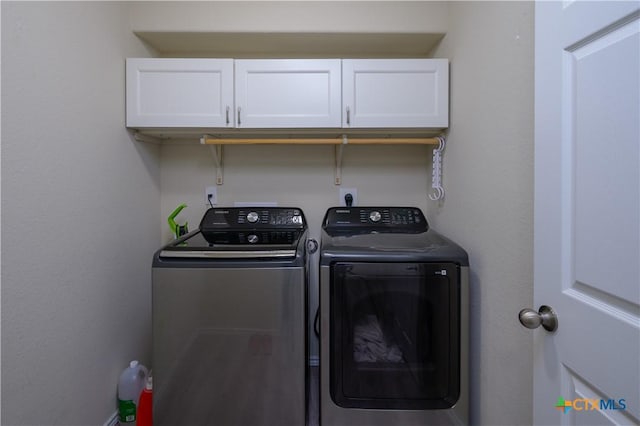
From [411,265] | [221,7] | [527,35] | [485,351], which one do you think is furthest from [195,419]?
[221,7]

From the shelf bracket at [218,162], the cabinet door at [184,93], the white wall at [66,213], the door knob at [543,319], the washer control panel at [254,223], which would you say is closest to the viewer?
the door knob at [543,319]

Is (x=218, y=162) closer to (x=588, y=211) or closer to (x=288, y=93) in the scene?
(x=288, y=93)

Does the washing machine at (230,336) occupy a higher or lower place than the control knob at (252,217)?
lower

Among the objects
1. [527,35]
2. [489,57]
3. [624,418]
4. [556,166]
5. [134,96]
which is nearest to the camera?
[624,418]

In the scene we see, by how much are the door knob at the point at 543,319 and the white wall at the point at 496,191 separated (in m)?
0.21

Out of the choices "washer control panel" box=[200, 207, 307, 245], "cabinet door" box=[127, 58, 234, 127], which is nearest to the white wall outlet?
"washer control panel" box=[200, 207, 307, 245]

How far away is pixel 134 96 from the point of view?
151 centimetres

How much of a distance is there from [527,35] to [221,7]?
5.19ft

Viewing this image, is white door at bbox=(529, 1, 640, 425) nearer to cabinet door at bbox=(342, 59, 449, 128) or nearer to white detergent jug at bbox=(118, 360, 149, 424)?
cabinet door at bbox=(342, 59, 449, 128)

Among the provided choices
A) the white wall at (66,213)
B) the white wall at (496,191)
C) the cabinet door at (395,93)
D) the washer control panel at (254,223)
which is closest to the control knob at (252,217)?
the washer control panel at (254,223)

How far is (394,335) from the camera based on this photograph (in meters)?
1.22

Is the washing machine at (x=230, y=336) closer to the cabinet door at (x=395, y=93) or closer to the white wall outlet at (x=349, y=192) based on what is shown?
the white wall outlet at (x=349, y=192)

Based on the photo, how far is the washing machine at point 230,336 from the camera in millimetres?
1173

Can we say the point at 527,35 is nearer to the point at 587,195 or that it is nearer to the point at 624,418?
the point at 587,195
